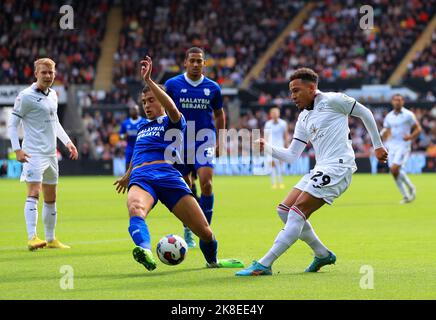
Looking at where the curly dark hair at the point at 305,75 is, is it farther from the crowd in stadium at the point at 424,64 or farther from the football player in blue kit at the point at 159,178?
the crowd in stadium at the point at 424,64

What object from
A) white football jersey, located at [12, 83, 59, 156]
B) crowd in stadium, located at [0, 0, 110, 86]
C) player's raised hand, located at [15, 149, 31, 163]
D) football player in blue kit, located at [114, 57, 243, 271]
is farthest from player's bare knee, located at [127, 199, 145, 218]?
crowd in stadium, located at [0, 0, 110, 86]

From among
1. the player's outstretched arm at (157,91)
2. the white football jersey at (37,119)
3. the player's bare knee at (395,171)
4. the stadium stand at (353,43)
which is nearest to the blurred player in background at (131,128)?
the player's bare knee at (395,171)

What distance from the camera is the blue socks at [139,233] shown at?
29.1 ft

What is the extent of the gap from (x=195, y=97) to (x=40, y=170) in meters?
2.31

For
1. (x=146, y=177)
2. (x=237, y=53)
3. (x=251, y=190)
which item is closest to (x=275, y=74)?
(x=237, y=53)

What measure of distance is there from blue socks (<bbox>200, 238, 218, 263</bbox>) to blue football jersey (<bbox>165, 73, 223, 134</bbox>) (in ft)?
9.58

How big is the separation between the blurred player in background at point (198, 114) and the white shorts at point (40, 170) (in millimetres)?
1828

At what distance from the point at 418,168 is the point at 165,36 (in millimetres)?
18950

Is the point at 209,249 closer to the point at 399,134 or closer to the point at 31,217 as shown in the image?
the point at 31,217

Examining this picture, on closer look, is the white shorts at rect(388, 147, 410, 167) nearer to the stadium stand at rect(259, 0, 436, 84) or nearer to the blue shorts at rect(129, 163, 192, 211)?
the blue shorts at rect(129, 163, 192, 211)

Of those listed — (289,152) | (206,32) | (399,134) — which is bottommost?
(289,152)

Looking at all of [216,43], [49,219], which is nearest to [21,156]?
[49,219]

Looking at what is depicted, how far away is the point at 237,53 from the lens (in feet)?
165

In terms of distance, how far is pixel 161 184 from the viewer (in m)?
9.52
